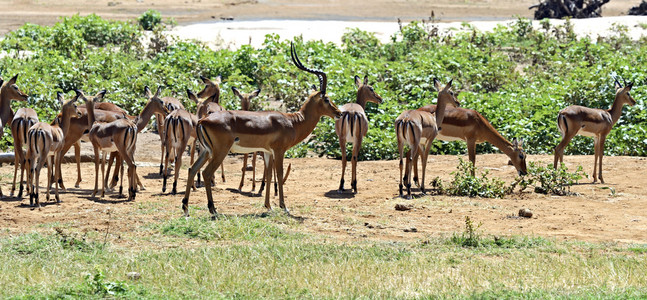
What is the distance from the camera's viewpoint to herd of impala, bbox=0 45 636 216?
11617 mm

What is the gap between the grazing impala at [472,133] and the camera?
15.5 metres

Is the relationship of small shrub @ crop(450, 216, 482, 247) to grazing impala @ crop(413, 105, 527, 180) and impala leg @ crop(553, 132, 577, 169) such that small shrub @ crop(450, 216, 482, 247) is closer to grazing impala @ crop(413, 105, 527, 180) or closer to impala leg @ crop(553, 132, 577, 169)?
grazing impala @ crop(413, 105, 527, 180)

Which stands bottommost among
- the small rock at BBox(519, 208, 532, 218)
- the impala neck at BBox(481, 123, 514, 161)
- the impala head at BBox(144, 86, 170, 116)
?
the small rock at BBox(519, 208, 532, 218)

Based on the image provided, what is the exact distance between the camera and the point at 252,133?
1159 centimetres

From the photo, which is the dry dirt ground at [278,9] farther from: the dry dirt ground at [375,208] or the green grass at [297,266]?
the green grass at [297,266]

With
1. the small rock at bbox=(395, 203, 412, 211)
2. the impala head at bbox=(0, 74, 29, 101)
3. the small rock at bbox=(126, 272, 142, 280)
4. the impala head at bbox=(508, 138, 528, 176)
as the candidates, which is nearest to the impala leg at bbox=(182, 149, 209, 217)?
the small rock at bbox=(395, 203, 412, 211)

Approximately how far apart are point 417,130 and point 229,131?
3742 millimetres

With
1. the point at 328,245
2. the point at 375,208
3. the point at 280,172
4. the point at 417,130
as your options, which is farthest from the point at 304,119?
the point at 328,245

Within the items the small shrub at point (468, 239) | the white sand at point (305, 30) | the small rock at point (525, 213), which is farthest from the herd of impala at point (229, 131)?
the white sand at point (305, 30)

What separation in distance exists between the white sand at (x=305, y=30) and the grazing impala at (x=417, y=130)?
1330 centimetres

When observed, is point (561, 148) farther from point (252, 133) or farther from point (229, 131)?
point (229, 131)

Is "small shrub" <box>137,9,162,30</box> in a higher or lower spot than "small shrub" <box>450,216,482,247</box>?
higher

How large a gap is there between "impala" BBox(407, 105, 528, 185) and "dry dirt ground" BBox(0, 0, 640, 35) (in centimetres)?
2327

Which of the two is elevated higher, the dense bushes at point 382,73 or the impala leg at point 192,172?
the dense bushes at point 382,73
